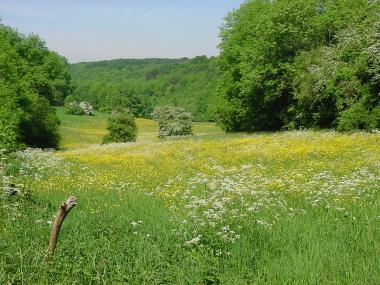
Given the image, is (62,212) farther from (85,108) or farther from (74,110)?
(85,108)

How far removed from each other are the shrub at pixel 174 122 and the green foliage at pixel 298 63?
7.80 m

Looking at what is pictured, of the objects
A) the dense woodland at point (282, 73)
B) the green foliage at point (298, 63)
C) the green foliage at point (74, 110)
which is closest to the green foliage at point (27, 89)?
the dense woodland at point (282, 73)

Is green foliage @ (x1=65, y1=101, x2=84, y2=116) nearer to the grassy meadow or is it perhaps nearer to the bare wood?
the grassy meadow

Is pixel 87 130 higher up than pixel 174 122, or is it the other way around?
pixel 174 122

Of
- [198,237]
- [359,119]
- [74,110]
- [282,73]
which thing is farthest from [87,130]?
[198,237]

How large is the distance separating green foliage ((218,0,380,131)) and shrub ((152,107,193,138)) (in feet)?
25.6

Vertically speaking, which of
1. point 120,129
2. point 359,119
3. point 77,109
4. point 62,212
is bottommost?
point 77,109

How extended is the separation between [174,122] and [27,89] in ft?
65.4

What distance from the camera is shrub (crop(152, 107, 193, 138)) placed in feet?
196

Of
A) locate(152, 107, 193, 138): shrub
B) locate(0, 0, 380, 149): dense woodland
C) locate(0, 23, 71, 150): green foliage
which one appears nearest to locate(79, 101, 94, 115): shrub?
locate(0, 23, 71, 150): green foliage

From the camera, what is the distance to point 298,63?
1516 inches

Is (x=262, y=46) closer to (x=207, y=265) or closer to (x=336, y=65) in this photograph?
(x=336, y=65)

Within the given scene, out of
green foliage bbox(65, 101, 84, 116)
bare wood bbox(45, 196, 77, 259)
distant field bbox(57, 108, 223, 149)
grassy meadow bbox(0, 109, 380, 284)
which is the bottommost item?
distant field bbox(57, 108, 223, 149)

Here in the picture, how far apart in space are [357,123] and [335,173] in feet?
53.1
